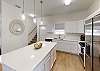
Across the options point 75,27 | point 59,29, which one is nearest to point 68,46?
point 75,27

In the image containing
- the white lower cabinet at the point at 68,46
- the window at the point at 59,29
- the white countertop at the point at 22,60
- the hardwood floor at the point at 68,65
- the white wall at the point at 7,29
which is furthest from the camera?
the window at the point at 59,29

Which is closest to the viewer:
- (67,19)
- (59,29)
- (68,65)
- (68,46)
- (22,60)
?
(22,60)

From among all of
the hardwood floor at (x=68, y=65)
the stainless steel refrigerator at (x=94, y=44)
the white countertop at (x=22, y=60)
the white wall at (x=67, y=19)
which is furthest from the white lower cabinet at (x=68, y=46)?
the white countertop at (x=22, y=60)

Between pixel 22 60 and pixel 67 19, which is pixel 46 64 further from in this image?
pixel 67 19

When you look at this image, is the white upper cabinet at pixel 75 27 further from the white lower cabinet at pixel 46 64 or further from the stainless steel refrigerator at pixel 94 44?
the stainless steel refrigerator at pixel 94 44

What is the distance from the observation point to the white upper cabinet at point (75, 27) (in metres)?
5.21

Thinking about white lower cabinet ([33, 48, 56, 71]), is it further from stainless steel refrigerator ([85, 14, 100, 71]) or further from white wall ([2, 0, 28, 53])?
white wall ([2, 0, 28, 53])

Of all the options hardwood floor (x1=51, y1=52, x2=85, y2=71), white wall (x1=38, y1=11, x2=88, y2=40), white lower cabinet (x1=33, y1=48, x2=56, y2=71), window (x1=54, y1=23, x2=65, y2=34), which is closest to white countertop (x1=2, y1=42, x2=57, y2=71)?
white lower cabinet (x1=33, y1=48, x2=56, y2=71)

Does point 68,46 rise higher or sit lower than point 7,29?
lower

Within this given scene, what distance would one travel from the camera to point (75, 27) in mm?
5578

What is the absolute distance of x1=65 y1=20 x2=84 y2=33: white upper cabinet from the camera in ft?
17.1

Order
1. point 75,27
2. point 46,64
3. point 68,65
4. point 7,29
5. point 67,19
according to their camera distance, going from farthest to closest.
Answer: point 67,19
point 75,27
point 7,29
point 68,65
point 46,64

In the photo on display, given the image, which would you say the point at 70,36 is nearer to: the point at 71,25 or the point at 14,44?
the point at 71,25

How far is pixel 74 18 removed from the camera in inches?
243
